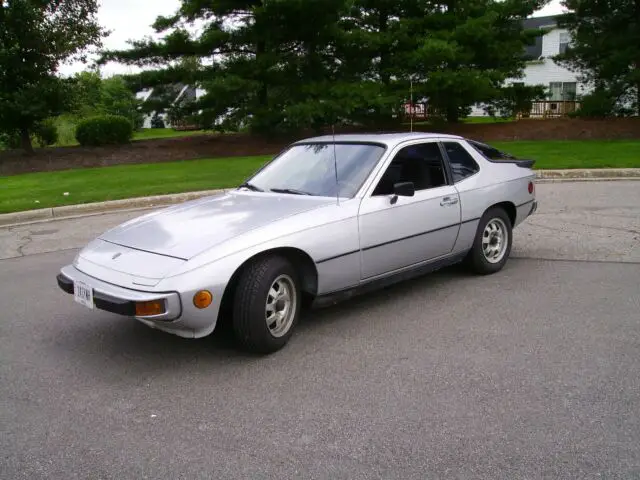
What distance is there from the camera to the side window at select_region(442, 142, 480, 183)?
18.2ft

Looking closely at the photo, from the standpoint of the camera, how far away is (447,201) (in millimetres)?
5242

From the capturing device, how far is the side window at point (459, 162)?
5548 mm

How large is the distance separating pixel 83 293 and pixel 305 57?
18001 millimetres

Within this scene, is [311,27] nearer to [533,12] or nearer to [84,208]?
[533,12]

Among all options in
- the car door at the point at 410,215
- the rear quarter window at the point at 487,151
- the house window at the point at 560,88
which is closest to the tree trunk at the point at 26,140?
the rear quarter window at the point at 487,151

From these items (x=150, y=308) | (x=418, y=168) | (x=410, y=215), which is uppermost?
(x=418, y=168)

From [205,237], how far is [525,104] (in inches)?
884

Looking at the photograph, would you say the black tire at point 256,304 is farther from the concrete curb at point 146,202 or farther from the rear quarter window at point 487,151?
the concrete curb at point 146,202

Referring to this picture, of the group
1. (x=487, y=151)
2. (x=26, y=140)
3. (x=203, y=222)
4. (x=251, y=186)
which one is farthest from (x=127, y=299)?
(x=26, y=140)

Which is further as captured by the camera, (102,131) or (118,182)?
(102,131)

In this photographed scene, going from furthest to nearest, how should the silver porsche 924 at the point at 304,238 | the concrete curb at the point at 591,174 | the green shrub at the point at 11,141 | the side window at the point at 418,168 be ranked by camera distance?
the green shrub at the point at 11,141 → the concrete curb at the point at 591,174 → the side window at the point at 418,168 → the silver porsche 924 at the point at 304,238

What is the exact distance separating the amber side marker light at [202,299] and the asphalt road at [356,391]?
0.48 m

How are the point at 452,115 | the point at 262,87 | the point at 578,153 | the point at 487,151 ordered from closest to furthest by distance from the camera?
the point at 487,151 < the point at 578,153 < the point at 262,87 < the point at 452,115

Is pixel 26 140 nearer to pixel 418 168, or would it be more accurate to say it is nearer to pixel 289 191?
pixel 289 191
